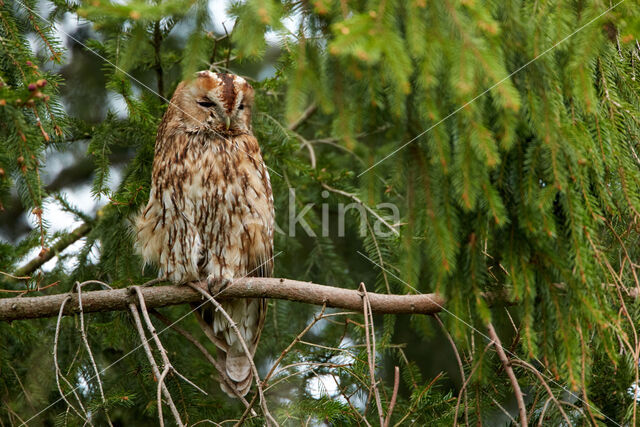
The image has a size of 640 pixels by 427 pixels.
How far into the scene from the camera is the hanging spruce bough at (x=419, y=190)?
62.9 inches

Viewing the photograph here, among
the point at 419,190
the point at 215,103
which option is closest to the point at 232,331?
the point at 215,103

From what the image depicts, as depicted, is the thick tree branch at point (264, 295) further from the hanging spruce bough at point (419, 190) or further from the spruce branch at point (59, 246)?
the spruce branch at point (59, 246)

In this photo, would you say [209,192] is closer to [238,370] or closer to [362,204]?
[362,204]

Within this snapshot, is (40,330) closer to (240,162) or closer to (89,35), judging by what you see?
(240,162)

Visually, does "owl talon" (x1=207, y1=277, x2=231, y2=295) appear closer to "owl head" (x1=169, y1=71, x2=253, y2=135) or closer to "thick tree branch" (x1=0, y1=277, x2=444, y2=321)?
"thick tree branch" (x1=0, y1=277, x2=444, y2=321)

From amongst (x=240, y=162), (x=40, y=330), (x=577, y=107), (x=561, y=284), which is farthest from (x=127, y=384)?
(x=577, y=107)

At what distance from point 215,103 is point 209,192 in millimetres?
495

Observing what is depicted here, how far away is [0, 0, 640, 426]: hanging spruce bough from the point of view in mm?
1599

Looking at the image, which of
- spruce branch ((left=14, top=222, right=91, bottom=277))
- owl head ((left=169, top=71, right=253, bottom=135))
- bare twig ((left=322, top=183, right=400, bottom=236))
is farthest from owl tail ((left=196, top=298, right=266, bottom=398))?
owl head ((left=169, top=71, right=253, bottom=135))

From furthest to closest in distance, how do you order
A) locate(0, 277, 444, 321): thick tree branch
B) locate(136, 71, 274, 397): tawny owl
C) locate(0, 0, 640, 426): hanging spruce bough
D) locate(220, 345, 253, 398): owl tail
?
locate(220, 345, 253, 398): owl tail < locate(136, 71, 274, 397): tawny owl < locate(0, 277, 444, 321): thick tree branch < locate(0, 0, 640, 426): hanging spruce bough

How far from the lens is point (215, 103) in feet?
10.6

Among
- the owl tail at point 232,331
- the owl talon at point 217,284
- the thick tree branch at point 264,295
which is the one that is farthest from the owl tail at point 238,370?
the thick tree branch at point 264,295

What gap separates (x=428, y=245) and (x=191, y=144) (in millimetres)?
1790

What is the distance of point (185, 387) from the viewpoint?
280cm
